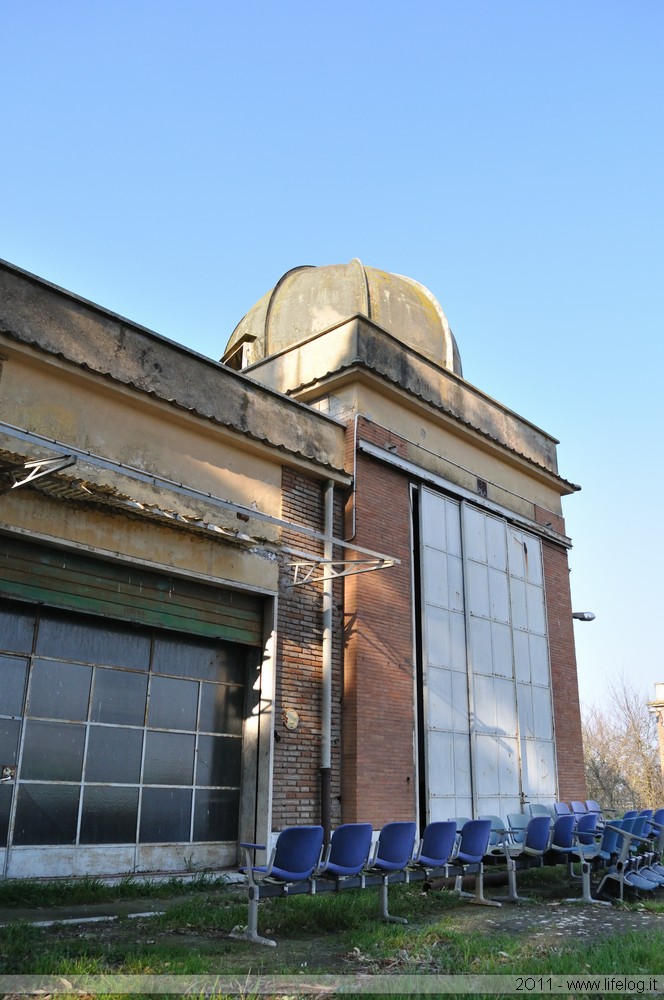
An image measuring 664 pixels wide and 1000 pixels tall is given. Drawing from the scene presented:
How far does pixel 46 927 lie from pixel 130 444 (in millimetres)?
5520

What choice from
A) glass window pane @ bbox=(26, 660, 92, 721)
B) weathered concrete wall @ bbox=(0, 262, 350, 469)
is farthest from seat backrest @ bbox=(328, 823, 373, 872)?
weathered concrete wall @ bbox=(0, 262, 350, 469)

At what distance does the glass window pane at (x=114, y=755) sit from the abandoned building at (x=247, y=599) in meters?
0.03

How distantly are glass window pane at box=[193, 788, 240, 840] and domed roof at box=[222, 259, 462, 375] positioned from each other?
877 cm

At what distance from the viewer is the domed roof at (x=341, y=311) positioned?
54.1ft

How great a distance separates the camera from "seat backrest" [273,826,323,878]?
7.32 m

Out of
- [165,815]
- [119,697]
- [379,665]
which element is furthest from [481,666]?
[119,697]

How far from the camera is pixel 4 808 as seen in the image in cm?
896

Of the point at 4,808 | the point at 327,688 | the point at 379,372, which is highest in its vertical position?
the point at 379,372

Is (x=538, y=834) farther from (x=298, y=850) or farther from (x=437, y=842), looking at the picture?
(x=298, y=850)

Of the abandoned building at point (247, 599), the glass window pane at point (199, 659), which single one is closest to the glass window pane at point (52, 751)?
the abandoned building at point (247, 599)

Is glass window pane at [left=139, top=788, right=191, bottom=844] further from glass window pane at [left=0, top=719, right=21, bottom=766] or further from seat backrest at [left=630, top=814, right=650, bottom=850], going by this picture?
seat backrest at [left=630, top=814, right=650, bottom=850]

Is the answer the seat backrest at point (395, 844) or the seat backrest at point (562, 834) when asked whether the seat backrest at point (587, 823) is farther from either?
the seat backrest at point (395, 844)

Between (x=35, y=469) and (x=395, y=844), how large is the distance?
534 cm

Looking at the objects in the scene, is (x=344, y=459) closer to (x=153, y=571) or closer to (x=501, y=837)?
(x=153, y=571)
